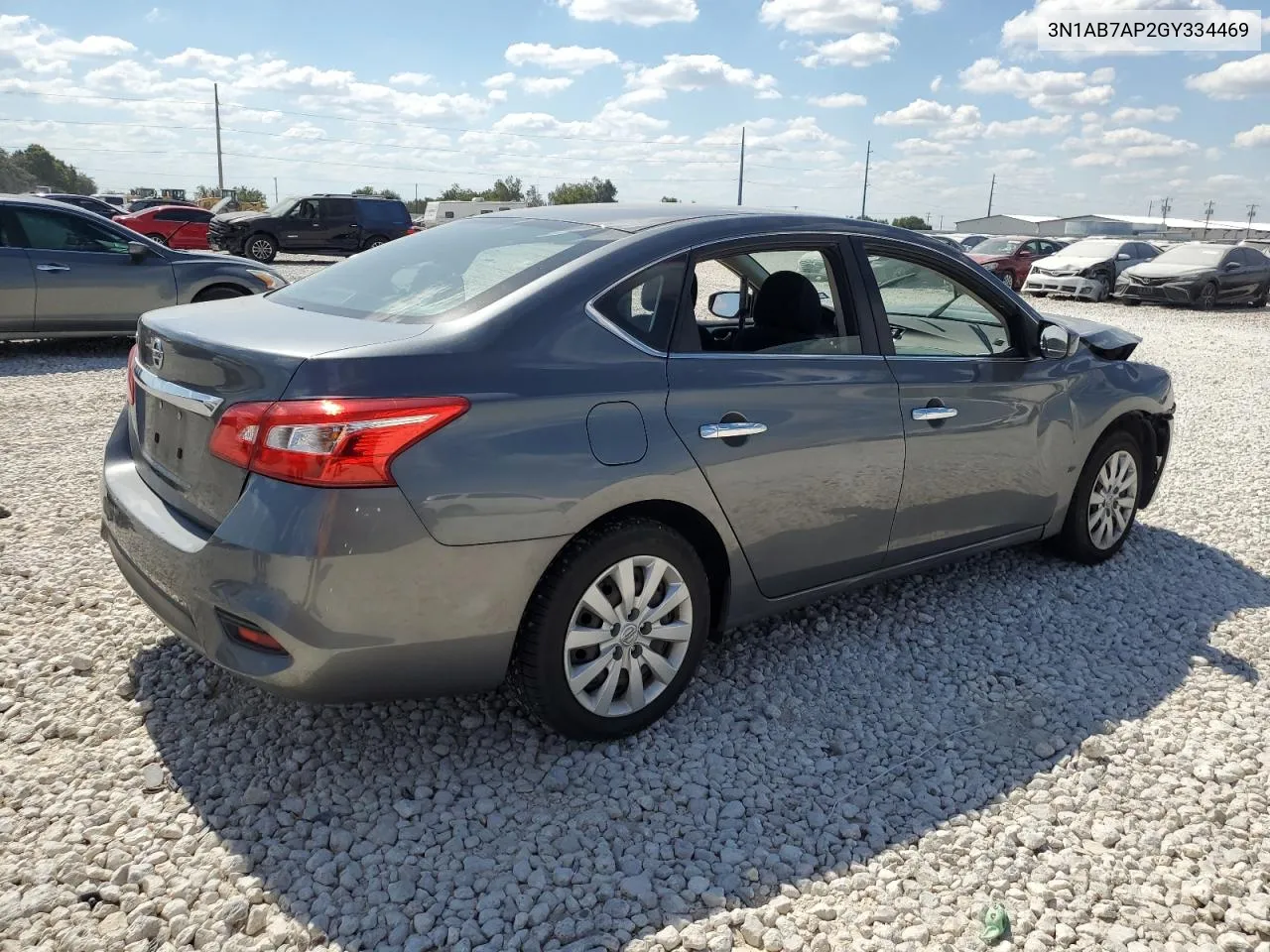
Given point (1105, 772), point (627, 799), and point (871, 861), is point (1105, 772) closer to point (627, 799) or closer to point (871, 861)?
point (871, 861)

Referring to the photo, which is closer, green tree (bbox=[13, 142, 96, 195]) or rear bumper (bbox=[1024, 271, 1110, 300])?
rear bumper (bbox=[1024, 271, 1110, 300])

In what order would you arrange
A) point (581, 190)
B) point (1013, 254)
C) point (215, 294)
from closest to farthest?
1. point (215, 294)
2. point (1013, 254)
3. point (581, 190)

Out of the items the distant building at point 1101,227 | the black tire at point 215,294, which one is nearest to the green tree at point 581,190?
the distant building at point 1101,227

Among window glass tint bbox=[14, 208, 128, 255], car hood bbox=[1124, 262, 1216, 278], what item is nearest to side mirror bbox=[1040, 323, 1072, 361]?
window glass tint bbox=[14, 208, 128, 255]

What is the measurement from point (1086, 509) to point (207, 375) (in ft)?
12.6

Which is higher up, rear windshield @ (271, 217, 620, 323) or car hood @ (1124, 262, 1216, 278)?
rear windshield @ (271, 217, 620, 323)

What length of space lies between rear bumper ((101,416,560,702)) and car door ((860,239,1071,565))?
1.67 m

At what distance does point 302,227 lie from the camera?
85.6ft

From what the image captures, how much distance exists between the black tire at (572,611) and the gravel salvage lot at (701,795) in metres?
0.13

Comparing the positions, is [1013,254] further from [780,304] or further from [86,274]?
[780,304]

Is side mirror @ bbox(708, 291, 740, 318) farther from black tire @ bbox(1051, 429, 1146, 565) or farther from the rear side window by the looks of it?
the rear side window

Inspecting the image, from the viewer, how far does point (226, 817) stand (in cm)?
275

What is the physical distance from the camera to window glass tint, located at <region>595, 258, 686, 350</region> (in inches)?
120

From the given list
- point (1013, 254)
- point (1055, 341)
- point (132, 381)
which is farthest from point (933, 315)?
point (1013, 254)
